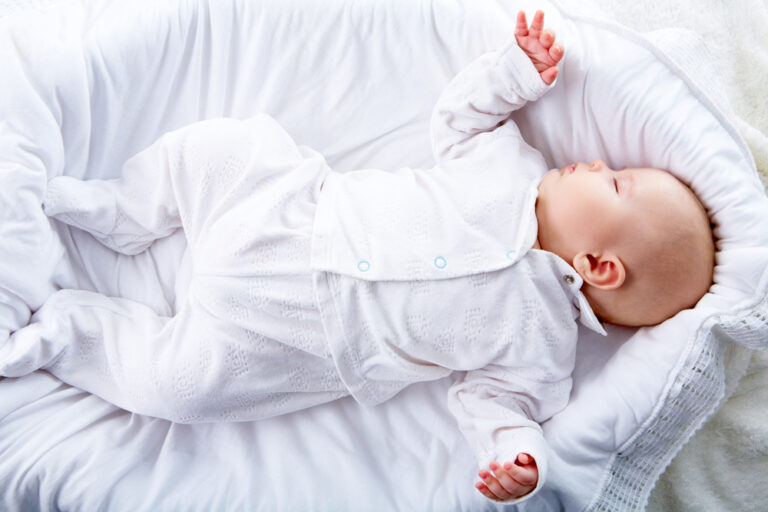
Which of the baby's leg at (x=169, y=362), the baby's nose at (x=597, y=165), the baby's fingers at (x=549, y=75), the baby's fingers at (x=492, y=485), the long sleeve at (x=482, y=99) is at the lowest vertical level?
the baby's fingers at (x=492, y=485)

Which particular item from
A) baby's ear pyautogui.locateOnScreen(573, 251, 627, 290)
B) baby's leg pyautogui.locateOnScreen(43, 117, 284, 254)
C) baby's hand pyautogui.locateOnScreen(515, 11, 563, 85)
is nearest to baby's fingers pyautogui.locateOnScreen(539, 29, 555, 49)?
baby's hand pyautogui.locateOnScreen(515, 11, 563, 85)

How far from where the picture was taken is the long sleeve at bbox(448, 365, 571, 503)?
3.27 feet

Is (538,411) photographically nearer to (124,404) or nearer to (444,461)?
(444,461)

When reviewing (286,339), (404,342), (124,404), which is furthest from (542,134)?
(124,404)

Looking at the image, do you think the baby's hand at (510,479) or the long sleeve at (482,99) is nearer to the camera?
the baby's hand at (510,479)

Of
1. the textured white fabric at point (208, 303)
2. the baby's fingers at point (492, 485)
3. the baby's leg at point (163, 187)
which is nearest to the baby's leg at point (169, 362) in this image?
the textured white fabric at point (208, 303)

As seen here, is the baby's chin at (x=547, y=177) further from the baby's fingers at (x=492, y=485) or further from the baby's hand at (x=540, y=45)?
the baby's fingers at (x=492, y=485)

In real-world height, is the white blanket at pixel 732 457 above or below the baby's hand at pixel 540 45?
below

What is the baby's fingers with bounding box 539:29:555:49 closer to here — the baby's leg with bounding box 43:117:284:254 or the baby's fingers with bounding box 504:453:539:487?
the baby's leg with bounding box 43:117:284:254

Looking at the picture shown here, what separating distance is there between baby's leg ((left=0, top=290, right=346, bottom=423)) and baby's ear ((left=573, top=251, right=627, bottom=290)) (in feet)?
1.52

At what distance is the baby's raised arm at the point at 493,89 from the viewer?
104 cm

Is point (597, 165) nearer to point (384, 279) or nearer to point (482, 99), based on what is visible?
point (482, 99)

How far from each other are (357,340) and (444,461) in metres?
0.29

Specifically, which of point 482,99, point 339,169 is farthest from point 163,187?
point 482,99
